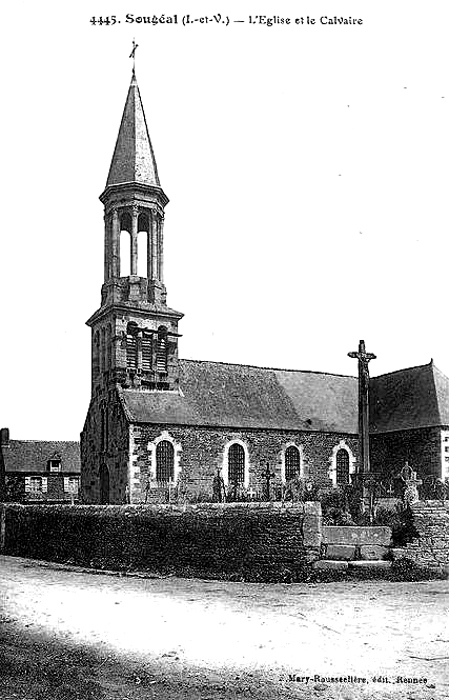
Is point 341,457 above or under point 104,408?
under

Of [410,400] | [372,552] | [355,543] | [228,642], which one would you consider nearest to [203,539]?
[355,543]

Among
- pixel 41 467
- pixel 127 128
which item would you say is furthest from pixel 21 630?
pixel 41 467

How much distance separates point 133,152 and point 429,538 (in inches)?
1056

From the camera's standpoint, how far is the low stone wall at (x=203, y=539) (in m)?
15.0

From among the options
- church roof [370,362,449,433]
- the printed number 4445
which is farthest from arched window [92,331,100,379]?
the printed number 4445

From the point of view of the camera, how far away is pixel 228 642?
30.6ft

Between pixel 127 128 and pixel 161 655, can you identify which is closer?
pixel 161 655

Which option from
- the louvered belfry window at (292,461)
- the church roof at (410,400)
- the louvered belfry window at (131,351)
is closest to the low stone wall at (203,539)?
the louvered belfry window at (131,351)

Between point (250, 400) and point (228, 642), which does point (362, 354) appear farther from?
point (228, 642)

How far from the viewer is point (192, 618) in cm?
1095

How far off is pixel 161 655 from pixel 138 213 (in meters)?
29.0

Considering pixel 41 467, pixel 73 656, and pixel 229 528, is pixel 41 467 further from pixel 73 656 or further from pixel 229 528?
pixel 73 656

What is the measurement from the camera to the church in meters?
31.7

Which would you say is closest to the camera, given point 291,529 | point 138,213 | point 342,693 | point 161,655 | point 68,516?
point 342,693
